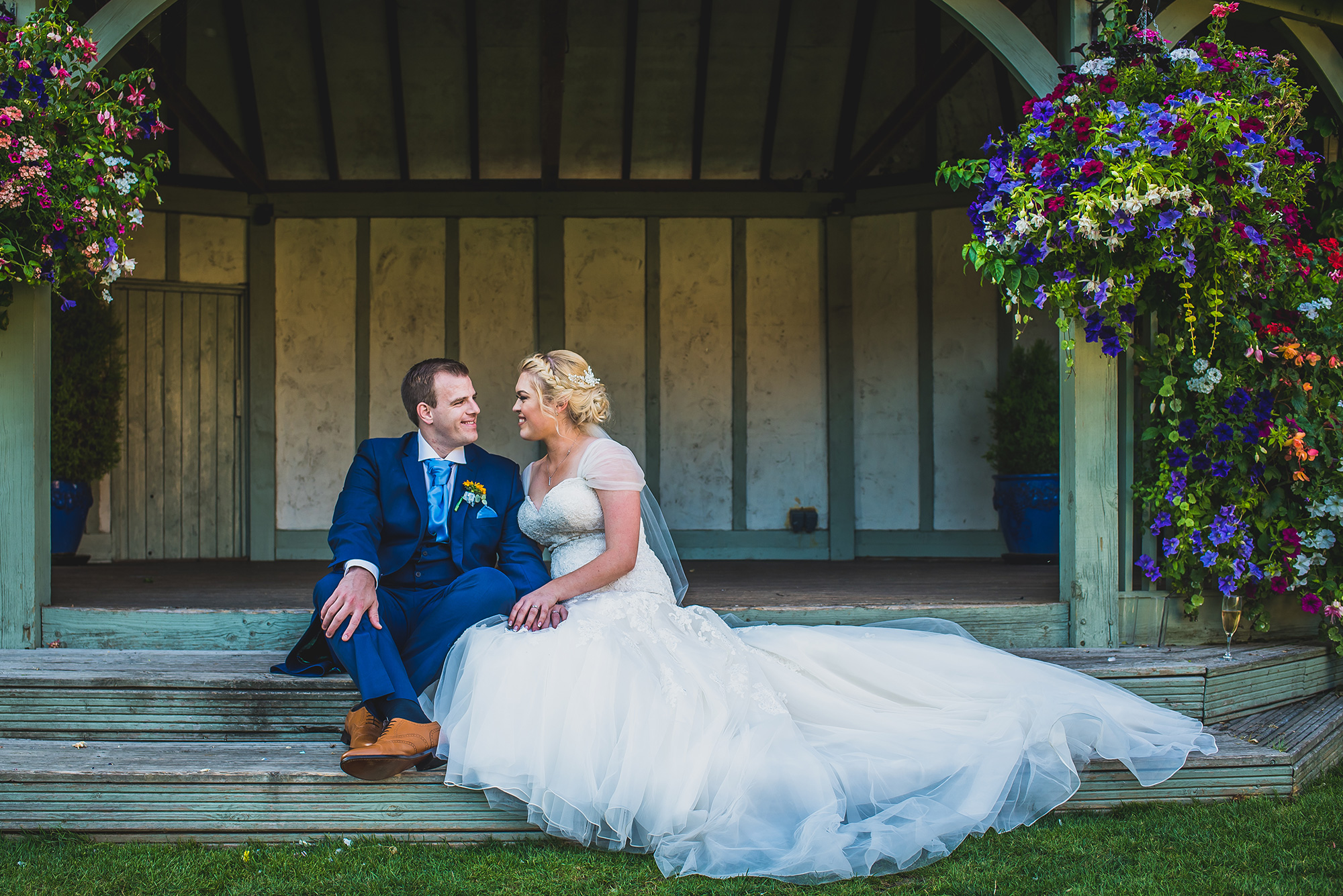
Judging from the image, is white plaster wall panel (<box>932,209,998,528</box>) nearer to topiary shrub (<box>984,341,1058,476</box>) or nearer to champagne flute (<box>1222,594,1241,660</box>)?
topiary shrub (<box>984,341,1058,476</box>)

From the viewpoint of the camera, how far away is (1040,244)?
3.14 meters

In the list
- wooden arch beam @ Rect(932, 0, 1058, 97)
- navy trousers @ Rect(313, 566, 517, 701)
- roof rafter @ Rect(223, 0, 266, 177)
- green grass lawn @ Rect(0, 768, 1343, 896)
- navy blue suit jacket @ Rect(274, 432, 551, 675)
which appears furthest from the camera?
roof rafter @ Rect(223, 0, 266, 177)

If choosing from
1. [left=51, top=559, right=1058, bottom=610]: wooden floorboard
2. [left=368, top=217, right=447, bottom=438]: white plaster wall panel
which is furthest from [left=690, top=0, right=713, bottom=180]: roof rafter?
[left=51, top=559, right=1058, bottom=610]: wooden floorboard

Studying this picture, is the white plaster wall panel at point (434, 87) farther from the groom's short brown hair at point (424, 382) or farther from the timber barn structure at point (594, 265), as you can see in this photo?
the groom's short brown hair at point (424, 382)

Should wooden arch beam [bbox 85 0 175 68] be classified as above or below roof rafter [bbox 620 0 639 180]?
below

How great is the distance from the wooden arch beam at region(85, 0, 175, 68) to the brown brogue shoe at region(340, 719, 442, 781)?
2.72 metres

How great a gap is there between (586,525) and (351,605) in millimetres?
772

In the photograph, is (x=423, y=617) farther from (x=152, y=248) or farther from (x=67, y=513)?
(x=152, y=248)

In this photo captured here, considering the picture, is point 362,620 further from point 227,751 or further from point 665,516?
point 665,516

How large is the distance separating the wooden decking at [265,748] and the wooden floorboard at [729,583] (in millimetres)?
512

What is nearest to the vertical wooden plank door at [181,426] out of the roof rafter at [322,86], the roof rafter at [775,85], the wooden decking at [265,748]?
the roof rafter at [322,86]

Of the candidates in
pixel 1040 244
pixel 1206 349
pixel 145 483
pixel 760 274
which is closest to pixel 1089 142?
pixel 1040 244

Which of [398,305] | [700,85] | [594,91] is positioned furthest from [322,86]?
[700,85]

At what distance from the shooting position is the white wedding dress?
7.66 feet
